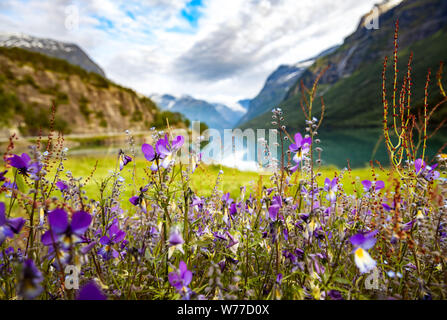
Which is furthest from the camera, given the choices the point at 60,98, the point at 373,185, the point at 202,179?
the point at 60,98

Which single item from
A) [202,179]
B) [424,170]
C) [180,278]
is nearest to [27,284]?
[180,278]

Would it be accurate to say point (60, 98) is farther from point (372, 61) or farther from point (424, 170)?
point (372, 61)

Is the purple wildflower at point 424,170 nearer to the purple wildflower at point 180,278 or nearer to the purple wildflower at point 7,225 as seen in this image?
the purple wildflower at point 180,278

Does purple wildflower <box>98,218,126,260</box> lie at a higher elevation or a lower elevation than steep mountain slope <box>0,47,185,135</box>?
lower

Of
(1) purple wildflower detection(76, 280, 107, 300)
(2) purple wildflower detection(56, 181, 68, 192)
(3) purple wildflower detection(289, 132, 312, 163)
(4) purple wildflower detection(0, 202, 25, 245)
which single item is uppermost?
(3) purple wildflower detection(289, 132, 312, 163)

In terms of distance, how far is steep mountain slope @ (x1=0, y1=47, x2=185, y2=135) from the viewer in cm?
2765

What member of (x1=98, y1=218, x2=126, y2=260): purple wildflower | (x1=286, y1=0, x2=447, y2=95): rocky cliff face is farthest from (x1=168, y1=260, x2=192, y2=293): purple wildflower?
(x1=286, y1=0, x2=447, y2=95): rocky cliff face

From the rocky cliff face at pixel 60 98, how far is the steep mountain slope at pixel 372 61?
312ft

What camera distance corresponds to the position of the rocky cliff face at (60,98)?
27688 millimetres

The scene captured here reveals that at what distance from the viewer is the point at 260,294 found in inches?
63.4

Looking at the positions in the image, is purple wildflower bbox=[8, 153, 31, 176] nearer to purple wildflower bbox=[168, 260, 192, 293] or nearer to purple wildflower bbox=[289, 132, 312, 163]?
purple wildflower bbox=[168, 260, 192, 293]

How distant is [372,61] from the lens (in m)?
159

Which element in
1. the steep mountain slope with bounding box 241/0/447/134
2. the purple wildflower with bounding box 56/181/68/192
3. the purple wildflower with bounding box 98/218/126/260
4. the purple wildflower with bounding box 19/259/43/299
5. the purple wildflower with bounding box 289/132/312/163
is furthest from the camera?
the steep mountain slope with bounding box 241/0/447/134
